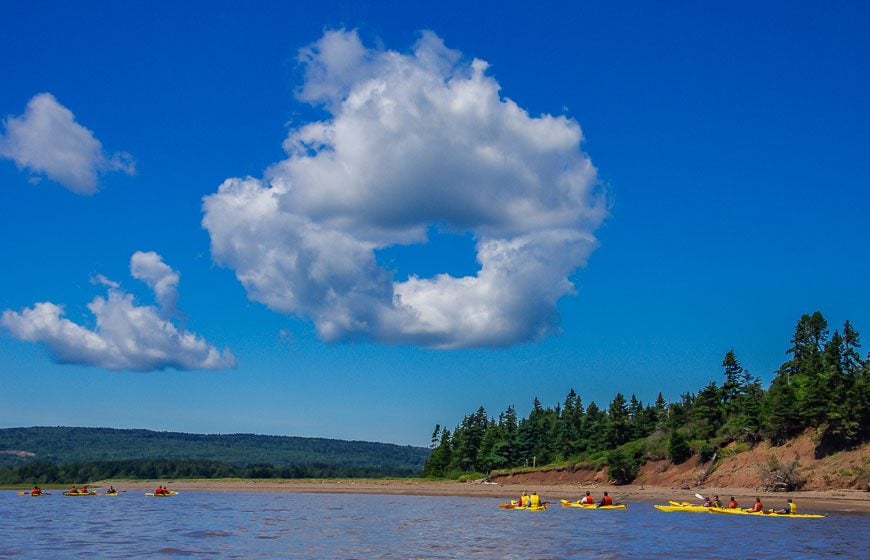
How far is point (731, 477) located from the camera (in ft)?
287

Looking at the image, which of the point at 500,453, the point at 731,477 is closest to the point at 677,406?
the point at 731,477

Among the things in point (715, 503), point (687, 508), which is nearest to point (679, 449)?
point (687, 508)

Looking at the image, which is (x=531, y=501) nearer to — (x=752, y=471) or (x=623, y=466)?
(x=752, y=471)

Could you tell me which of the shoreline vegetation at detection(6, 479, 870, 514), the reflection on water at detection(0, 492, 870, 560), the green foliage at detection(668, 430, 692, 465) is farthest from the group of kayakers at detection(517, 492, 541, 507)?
the green foliage at detection(668, 430, 692, 465)

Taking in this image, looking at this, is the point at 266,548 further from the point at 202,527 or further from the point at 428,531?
the point at 202,527

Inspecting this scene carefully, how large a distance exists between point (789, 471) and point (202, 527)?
56218mm

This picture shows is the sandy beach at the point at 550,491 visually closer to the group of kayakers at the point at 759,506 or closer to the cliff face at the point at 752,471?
the cliff face at the point at 752,471

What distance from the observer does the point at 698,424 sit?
336 ft

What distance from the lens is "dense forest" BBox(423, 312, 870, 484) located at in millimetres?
80875

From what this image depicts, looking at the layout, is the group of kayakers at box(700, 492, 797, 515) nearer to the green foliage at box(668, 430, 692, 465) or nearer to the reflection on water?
the reflection on water

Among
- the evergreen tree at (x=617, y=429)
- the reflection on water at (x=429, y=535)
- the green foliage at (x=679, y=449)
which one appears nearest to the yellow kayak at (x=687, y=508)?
the reflection on water at (x=429, y=535)

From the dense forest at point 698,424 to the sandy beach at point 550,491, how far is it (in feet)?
22.6

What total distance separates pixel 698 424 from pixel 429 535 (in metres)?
61.1

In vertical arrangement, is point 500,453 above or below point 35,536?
above
